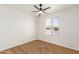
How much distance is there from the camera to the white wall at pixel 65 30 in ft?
3.19

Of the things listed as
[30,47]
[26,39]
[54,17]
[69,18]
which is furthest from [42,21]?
[69,18]

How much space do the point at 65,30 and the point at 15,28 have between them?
67 cm

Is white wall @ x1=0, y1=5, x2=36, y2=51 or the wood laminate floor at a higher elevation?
white wall @ x1=0, y1=5, x2=36, y2=51

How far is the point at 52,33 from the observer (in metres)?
0.93

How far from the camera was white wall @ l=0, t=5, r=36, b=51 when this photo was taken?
88cm

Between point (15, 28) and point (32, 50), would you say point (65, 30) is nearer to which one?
point (32, 50)

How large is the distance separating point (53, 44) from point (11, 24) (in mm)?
615

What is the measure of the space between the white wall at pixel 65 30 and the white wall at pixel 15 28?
11 cm

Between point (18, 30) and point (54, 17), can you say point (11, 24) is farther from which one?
point (54, 17)

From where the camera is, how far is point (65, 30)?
3.63 ft

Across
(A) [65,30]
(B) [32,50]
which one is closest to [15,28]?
(B) [32,50]

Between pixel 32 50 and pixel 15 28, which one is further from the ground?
pixel 15 28

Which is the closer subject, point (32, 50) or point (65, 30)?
point (32, 50)

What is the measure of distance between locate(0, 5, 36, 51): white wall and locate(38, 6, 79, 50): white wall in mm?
115
